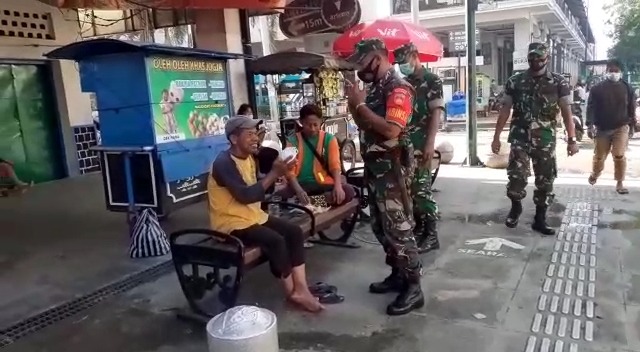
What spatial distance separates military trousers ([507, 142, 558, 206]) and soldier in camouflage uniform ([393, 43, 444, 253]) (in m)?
0.98

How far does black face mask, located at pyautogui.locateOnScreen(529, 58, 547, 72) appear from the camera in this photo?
457 centimetres

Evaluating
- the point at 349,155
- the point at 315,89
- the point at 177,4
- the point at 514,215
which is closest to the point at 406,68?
the point at 514,215

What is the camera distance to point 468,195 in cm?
665

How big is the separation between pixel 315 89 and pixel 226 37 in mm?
1787

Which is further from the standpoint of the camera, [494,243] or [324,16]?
[324,16]

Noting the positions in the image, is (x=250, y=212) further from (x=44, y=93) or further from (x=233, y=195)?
(x=44, y=93)

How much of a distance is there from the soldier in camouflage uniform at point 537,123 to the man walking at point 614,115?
1.81 meters

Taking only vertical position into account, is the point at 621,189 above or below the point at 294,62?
below

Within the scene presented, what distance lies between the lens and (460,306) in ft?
11.1

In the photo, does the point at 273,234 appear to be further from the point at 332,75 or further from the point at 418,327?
the point at 332,75

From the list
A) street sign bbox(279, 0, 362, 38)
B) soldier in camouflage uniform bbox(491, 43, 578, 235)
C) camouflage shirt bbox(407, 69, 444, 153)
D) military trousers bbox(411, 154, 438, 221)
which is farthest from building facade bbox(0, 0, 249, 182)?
soldier in camouflage uniform bbox(491, 43, 578, 235)

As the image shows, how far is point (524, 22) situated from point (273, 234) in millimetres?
19007

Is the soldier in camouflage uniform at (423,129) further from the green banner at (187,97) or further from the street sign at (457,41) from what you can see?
the street sign at (457,41)

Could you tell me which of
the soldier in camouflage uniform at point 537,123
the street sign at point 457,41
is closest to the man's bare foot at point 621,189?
the soldier in camouflage uniform at point 537,123
